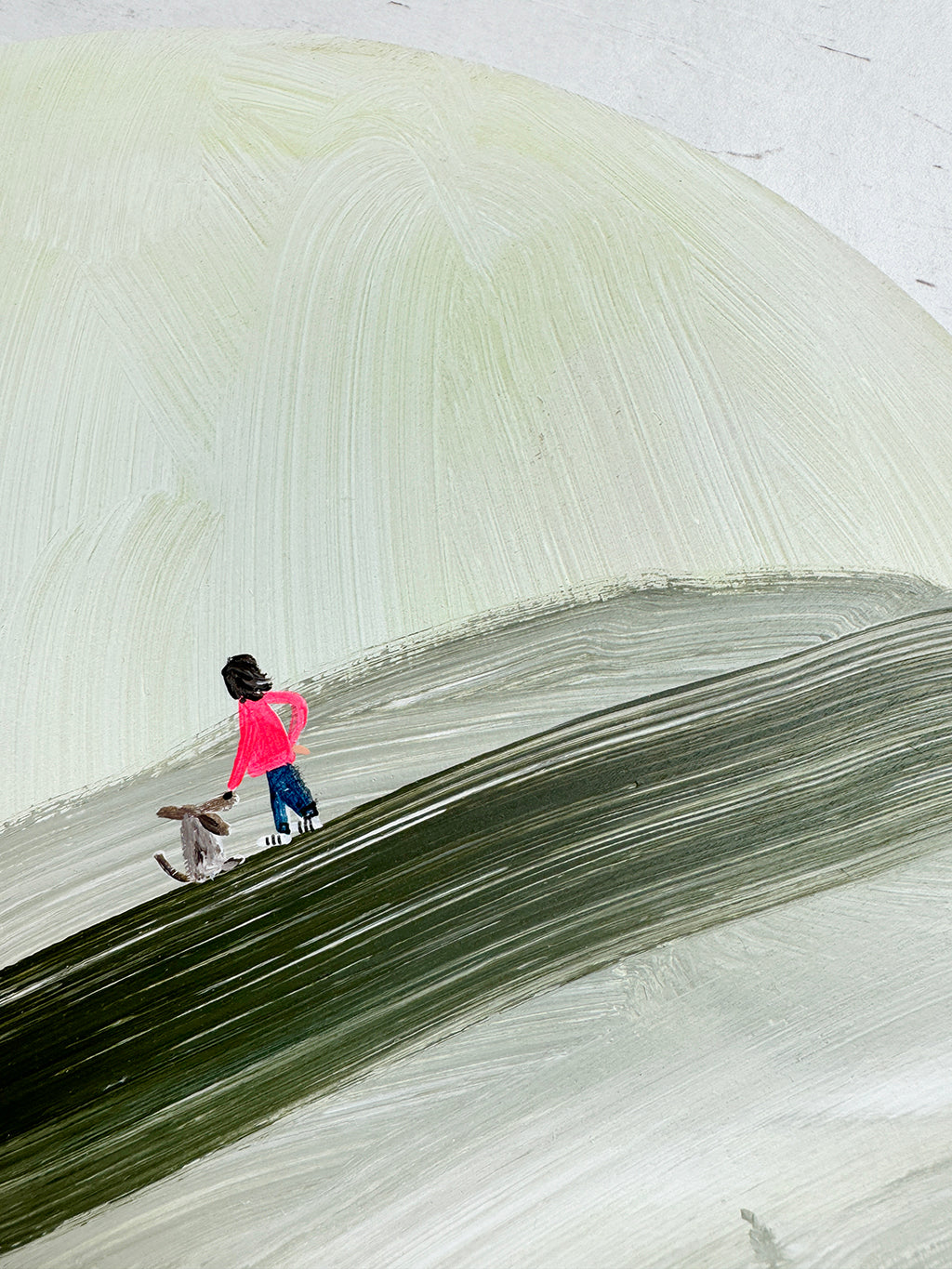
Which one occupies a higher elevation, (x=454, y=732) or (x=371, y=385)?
(x=371, y=385)

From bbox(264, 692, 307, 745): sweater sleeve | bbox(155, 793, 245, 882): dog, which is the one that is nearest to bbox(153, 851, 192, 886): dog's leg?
bbox(155, 793, 245, 882): dog

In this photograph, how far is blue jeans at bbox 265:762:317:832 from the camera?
0.58 metres

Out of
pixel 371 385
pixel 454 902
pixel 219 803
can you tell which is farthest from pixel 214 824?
pixel 371 385

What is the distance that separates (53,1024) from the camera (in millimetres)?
556

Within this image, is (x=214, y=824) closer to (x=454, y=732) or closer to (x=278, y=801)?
(x=278, y=801)

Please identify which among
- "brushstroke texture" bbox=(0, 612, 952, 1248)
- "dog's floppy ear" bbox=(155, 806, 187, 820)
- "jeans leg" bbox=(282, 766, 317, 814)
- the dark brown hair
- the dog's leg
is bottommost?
"brushstroke texture" bbox=(0, 612, 952, 1248)

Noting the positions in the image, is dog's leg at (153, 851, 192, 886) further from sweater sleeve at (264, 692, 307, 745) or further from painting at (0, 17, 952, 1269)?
sweater sleeve at (264, 692, 307, 745)

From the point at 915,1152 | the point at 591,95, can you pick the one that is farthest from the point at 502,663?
the point at 591,95

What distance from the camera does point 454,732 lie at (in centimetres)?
59

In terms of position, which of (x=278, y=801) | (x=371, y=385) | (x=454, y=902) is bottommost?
(x=454, y=902)

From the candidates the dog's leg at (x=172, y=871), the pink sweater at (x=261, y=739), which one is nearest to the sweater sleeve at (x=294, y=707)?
the pink sweater at (x=261, y=739)

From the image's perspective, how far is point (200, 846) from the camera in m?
0.57

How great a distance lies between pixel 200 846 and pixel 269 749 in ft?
0.24

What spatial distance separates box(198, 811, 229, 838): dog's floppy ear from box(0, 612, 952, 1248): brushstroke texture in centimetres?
3
